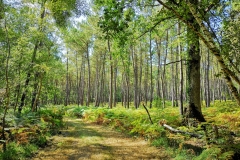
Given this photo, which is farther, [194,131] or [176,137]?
[194,131]

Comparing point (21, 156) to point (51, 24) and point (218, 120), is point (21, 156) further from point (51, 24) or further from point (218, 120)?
point (51, 24)

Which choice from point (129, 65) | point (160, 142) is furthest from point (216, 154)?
point (129, 65)

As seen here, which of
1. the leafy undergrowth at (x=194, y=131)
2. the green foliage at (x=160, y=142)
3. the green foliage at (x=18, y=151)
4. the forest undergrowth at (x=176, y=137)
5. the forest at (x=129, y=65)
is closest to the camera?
the leafy undergrowth at (x=194, y=131)

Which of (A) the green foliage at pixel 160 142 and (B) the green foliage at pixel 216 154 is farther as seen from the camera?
(A) the green foliage at pixel 160 142

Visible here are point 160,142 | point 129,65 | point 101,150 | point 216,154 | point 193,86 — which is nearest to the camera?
point 216,154

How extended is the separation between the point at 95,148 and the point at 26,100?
818 centimetres

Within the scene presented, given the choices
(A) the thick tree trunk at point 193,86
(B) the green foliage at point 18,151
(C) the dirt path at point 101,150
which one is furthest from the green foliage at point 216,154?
(B) the green foliage at point 18,151

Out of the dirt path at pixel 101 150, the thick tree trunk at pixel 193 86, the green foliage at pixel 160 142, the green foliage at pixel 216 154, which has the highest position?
the thick tree trunk at pixel 193 86

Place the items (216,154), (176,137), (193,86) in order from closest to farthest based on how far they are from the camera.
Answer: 1. (216,154)
2. (176,137)
3. (193,86)

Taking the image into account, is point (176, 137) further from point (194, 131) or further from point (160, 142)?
point (160, 142)

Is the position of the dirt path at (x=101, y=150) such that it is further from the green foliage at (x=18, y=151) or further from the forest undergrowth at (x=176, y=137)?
the forest undergrowth at (x=176, y=137)

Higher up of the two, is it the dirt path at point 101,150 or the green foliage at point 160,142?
the green foliage at point 160,142

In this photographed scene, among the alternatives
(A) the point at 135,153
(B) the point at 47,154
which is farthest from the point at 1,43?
(A) the point at 135,153

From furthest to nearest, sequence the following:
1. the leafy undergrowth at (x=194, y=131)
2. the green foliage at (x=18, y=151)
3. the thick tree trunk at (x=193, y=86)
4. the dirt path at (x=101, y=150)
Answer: the thick tree trunk at (x=193, y=86) < the dirt path at (x=101, y=150) < the green foliage at (x=18, y=151) < the leafy undergrowth at (x=194, y=131)
